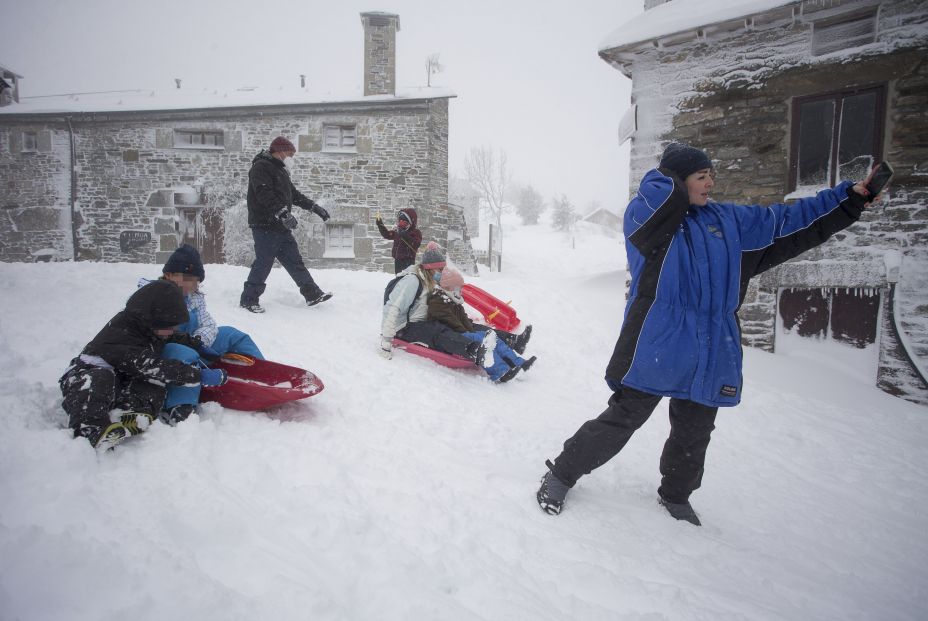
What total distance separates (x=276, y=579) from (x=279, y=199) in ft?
14.3

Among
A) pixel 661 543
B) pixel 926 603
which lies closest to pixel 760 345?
pixel 926 603

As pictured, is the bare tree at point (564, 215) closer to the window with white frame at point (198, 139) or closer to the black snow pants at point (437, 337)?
the window with white frame at point (198, 139)

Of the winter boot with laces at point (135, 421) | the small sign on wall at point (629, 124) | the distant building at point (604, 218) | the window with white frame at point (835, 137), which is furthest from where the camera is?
the distant building at point (604, 218)

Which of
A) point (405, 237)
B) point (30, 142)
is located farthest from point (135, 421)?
point (30, 142)

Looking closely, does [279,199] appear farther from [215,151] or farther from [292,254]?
[215,151]

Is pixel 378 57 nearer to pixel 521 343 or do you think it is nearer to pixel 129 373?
pixel 521 343

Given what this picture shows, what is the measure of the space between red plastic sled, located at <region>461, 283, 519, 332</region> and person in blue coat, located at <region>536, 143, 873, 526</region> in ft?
10.6

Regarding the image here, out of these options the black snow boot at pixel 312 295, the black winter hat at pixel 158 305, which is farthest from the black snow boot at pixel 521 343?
the black winter hat at pixel 158 305

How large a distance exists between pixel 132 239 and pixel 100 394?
14.1 metres

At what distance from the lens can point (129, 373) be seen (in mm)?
2330

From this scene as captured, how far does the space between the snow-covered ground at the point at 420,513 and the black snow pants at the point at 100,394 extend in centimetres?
13

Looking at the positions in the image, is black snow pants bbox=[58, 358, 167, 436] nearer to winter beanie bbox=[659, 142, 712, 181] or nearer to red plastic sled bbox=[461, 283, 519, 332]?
winter beanie bbox=[659, 142, 712, 181]

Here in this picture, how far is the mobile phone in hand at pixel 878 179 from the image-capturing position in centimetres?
185

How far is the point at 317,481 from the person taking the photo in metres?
2.09
